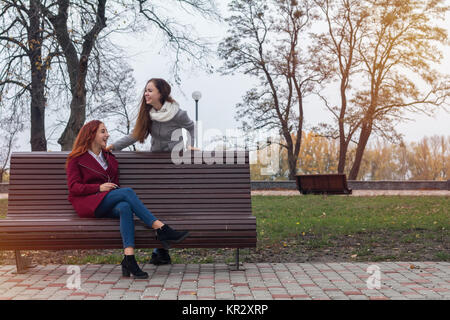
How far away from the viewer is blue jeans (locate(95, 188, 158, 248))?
493 cm

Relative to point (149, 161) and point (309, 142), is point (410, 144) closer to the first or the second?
point (309, 142)

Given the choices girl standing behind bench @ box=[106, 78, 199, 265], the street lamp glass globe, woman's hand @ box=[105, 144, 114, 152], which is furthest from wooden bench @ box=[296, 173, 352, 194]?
woman's hand @ box=[105, 144, 114, 152]

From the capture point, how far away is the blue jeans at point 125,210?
493 centimetres

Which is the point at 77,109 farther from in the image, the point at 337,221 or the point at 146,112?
the point at 146,112

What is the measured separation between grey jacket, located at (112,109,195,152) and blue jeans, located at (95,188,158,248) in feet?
2.42

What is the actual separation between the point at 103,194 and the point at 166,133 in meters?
0.99

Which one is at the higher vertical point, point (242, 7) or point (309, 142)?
point (242, 7)

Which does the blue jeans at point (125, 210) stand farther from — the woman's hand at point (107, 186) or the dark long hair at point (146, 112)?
the dark long hair at point (146, 112)

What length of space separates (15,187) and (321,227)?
16.0ft

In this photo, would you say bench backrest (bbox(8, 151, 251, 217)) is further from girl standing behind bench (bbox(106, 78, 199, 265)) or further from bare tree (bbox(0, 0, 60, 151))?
bare tree (bbox(0, 0, 60, 151))

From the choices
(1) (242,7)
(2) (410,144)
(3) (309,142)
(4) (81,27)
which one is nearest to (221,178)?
(4) (81,27)

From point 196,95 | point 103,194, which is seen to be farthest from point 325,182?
point 103,194

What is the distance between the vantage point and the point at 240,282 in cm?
490

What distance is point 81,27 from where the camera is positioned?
1249 centimetres
